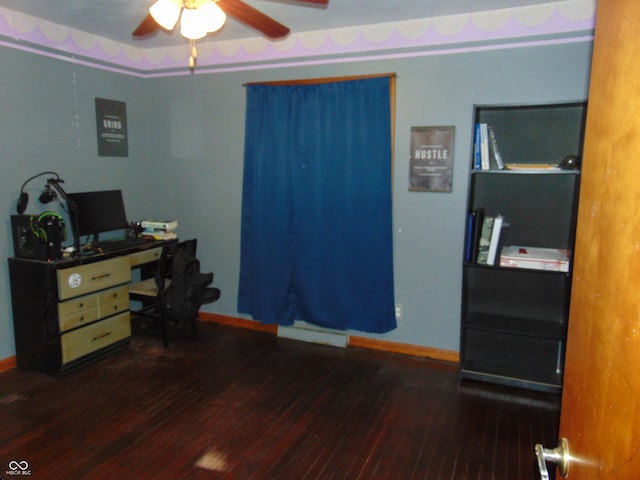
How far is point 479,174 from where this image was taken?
324cm

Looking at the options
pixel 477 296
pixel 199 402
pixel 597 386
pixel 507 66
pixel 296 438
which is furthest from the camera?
pixel 477 296

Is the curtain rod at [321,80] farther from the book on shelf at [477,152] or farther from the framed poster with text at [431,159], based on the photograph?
the book on shelf at [477,152]

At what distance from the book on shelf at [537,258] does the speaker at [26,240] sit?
10.2ft

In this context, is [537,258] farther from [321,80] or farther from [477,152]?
[321,80]

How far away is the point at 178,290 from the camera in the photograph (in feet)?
11.6

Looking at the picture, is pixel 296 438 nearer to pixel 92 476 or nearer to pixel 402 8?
pixel 92 476

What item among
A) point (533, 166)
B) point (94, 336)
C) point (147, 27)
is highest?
point (147, 27)

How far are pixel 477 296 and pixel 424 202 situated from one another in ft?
2.63

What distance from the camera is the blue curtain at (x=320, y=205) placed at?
3484 millimetres

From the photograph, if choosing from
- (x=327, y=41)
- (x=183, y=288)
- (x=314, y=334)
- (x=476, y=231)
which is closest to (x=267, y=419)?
(x=314, y=334)

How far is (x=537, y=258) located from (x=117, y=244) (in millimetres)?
3124

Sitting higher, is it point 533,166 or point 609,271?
point 533,166

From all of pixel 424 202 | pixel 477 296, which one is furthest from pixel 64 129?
pixel 477 296

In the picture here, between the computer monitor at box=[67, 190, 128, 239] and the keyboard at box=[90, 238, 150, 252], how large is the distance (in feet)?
0.37
